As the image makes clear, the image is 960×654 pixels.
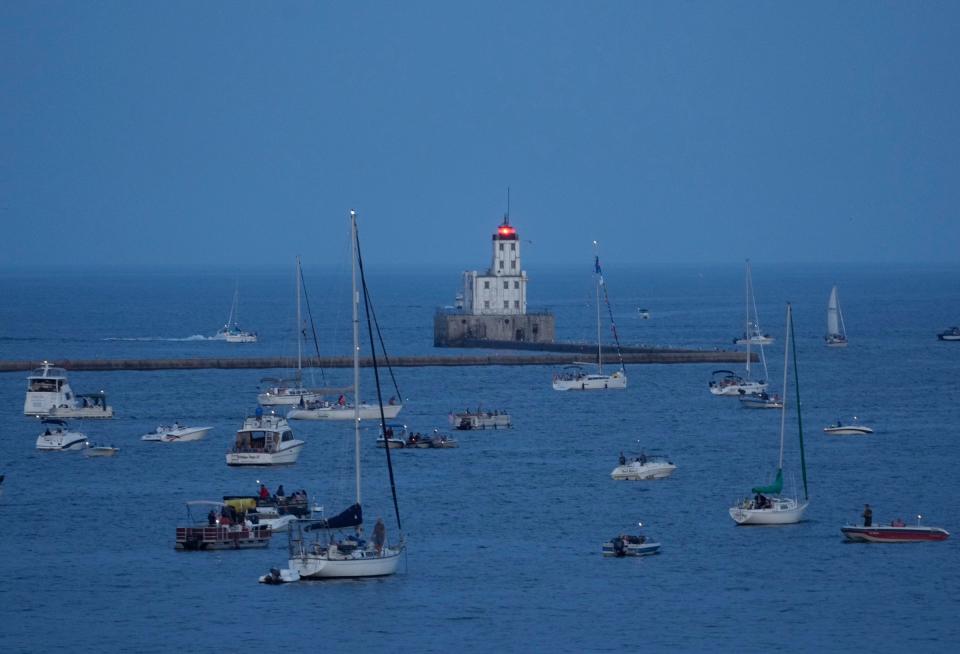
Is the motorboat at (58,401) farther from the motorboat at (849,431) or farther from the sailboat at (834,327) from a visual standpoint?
the sailboat at (834,327)

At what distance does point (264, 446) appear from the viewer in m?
55.5

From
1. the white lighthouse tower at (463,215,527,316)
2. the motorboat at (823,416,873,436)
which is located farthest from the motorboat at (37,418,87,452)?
the white lighthouse tower at (463,215,527,316)

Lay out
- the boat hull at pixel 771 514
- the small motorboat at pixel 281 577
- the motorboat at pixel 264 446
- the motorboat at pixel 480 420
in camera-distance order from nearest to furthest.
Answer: the small motorboat at pixel 281 577 → the boat hull at pixel 771 514 → the motorboat at pixel 264 446 → the motorboat at pixel 480 420

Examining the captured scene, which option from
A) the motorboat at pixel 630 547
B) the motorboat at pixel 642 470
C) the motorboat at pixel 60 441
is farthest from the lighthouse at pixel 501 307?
the motorboat at pixel 630 547

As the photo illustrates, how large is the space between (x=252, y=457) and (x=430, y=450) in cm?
734

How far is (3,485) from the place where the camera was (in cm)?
5122

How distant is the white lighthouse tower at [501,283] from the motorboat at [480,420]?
125ft

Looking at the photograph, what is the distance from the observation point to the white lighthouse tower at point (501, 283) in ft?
345

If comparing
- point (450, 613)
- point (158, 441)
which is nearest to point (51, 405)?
point (158, 441)

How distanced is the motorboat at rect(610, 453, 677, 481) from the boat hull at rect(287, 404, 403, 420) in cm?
1721

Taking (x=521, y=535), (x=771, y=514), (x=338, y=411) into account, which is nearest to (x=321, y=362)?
(x=338, y=411)

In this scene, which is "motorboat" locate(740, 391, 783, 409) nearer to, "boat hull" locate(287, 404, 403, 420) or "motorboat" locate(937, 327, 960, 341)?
"boat hull" locate(287, 404, 403, 420)

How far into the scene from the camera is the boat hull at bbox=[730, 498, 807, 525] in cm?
4394

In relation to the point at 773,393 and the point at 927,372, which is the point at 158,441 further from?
the point at 927,372
